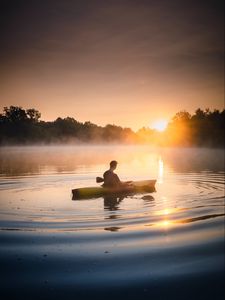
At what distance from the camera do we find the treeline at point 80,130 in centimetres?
10297

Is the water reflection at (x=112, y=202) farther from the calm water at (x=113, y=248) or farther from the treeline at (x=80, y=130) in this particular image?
the treeline at (x=80, y=130)

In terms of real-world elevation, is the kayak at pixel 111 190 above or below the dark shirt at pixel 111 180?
below

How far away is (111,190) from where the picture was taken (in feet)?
51.8

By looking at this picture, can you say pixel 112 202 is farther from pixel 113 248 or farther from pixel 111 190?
pixel 113 248

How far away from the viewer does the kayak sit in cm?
1502

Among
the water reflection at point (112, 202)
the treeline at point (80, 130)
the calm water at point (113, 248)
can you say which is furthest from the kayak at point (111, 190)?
the treeline at point (80, 130)

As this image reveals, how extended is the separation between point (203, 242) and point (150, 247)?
142 cm

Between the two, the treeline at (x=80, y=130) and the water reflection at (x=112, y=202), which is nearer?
the water reflection at (x=112, y=202)

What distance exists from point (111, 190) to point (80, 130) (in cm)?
14592

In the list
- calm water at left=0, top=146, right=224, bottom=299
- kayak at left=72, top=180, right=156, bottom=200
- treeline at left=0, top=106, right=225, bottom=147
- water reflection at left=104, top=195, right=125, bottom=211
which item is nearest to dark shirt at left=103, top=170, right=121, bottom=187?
kayak at left=72, top=180, right=156, bottom=200

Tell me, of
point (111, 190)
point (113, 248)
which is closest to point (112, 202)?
point (111, 190)

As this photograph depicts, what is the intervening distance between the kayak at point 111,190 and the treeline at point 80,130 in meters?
83.2

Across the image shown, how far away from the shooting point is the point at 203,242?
848cm

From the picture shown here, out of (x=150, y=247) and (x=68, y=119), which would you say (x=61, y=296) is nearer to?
(x=150, y=247)
